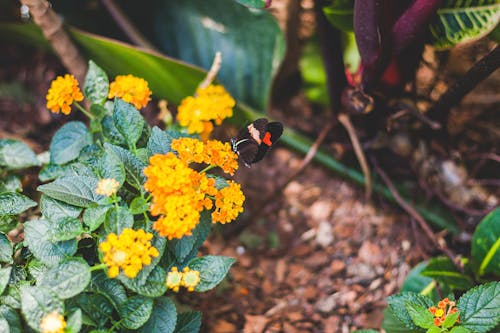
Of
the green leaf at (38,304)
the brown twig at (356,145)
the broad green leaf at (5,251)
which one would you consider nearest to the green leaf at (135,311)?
the green leaf at (38,304)

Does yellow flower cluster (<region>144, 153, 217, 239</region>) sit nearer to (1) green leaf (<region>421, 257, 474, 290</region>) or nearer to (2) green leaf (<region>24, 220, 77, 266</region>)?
(2) green leaf (<region>24, 220, 77, 266</region>)

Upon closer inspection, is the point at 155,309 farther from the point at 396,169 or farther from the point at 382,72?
the point at 396,169

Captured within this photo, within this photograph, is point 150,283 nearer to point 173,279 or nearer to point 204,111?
point 173,279

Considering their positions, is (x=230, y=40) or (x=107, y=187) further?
(x=230, y=40)

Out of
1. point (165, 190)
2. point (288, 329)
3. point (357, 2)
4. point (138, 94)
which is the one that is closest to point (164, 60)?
point (138, 94)

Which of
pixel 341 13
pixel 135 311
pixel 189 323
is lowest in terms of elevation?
pixel 189 323

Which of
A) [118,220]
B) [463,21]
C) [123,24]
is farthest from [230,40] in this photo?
[118,220]

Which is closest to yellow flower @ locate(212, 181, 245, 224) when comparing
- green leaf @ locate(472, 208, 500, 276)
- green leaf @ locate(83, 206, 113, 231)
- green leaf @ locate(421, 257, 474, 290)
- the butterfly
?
the butterfly
